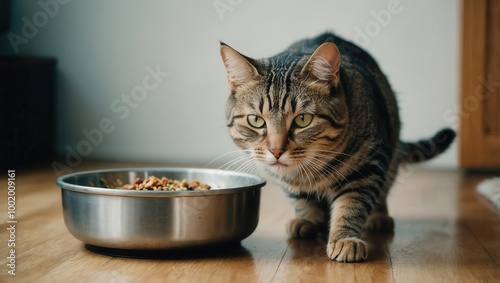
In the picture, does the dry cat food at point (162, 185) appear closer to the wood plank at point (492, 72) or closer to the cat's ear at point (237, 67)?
the cat's ear at point (237, 67)

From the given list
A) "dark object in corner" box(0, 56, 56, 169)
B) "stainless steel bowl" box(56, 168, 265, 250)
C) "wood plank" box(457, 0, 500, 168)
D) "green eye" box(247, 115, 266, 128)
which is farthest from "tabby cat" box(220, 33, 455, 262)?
"dark object in corner" box(0, 56, 56, 169)

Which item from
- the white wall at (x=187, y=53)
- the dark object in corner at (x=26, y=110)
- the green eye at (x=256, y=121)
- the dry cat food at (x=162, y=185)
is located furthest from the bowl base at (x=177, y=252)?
the white wall at (x=187, y=53)

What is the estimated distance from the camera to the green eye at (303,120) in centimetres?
166

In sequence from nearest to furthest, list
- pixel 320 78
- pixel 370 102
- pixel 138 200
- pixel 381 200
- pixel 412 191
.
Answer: pixel 138 200 → pixel 320 78 → pixel 370 102 → pixel 381 200 → pixel 412 191

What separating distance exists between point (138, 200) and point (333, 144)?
527 mm

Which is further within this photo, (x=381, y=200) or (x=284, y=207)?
(x=284, y=207)

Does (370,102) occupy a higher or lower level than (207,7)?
lower

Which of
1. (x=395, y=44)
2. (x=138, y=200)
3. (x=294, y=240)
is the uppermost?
(x=395, y=44)

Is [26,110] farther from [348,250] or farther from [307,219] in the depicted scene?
[348,250]

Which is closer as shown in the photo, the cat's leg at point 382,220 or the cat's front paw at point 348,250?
the cat's front paw at point 348,250

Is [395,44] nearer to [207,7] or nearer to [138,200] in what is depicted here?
[207,7]

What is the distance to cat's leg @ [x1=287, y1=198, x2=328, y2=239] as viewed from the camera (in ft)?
6.30

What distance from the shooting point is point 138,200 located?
1532 mm

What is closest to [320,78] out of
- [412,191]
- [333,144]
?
[333,144]
